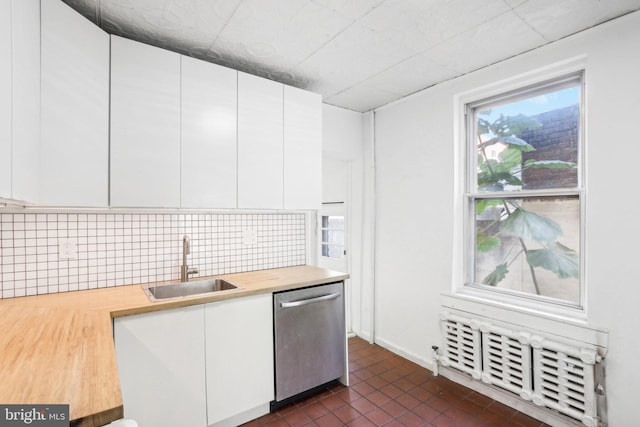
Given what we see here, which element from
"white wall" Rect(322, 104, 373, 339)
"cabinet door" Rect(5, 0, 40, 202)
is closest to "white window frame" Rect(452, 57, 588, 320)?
"white wall" Rect(322, 104, 373, 339)

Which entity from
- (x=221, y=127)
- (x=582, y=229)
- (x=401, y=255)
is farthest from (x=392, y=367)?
(x=221, y=127)

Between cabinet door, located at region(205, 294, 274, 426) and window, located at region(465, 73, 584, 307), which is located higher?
window, located at region(465, 73, 584, 307)

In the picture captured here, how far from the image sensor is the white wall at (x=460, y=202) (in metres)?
1.82

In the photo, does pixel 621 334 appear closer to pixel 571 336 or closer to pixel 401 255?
pixel 571 336

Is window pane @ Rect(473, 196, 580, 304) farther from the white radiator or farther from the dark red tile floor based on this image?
the dark red tile floor

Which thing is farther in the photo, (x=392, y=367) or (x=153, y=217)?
(x=392, y=367)

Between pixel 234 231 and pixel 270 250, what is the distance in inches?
15.9

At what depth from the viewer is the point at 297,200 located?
2.63m

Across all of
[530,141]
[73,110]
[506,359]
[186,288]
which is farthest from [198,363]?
[530,141]

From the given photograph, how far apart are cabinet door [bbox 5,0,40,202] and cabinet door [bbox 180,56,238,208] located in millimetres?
749

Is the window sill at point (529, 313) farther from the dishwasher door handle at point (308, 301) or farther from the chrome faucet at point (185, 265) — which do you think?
the chrome faucet at point (185, 265)

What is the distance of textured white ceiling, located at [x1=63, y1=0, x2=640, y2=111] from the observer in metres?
1.74

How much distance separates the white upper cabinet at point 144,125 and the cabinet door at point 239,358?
81cm

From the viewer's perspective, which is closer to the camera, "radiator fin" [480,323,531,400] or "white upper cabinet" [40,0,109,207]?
"white upper cabinet" [40,0,109,207]
